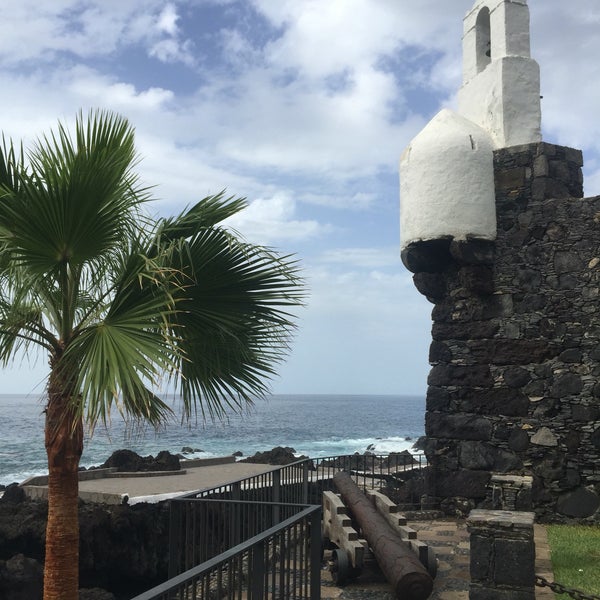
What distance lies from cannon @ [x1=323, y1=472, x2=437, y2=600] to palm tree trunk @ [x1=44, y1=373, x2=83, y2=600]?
2.55 metres

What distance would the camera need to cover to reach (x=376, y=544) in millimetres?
7035

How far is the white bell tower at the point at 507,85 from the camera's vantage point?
39.5 feet

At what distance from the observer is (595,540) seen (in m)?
9.59

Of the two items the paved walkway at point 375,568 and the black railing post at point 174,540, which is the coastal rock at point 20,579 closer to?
the paved walkway at point 375,568

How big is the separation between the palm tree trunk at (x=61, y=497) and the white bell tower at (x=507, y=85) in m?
8.65

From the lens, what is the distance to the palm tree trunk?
6.27 meters

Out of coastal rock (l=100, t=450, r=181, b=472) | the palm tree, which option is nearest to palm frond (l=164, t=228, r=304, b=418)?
the palm tree

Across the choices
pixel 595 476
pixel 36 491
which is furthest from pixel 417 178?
pixel 36 491

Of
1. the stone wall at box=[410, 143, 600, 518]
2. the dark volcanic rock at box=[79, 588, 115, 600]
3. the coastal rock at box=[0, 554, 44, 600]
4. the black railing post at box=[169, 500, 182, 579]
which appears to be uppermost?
the stone wall at box=[410, 143, 600, 518]

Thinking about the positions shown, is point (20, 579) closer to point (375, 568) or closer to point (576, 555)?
point (375, 568)

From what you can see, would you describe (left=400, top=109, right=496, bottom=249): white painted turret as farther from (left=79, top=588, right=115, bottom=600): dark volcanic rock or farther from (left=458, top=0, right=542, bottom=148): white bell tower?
(left=79, top=588, right=115, bottom=600): dark volcanic rock

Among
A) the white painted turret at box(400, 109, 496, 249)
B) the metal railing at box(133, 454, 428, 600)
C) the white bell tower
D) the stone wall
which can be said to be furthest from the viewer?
the white bell tower

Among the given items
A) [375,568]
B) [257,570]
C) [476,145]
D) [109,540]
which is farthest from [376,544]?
[476,145]

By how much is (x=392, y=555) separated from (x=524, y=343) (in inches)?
235
